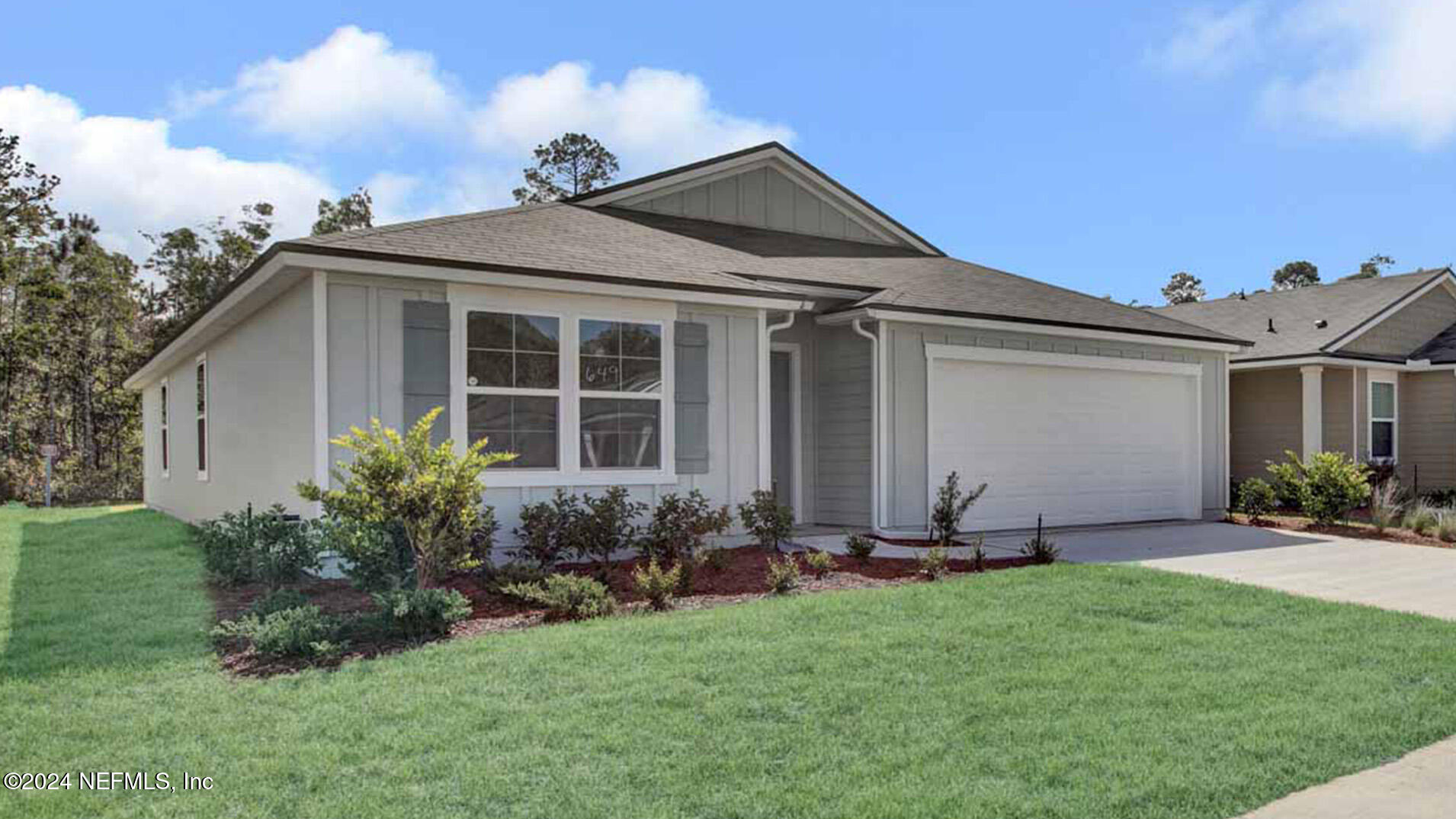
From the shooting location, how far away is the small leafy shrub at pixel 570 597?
6.88 m

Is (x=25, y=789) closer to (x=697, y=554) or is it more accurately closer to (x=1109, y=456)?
(x=697, y=554)

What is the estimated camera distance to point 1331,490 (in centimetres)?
1331

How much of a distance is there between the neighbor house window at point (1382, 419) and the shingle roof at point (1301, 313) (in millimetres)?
1411

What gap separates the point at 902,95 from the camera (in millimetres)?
14844

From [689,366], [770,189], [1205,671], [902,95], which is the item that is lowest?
[1205,671]

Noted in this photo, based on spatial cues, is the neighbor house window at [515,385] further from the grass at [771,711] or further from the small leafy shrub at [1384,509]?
the small leafy shrub at [1384,509]

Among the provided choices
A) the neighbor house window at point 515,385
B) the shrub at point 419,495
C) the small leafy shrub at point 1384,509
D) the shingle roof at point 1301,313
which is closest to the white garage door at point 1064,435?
the small leafy shrub at point 1384,509

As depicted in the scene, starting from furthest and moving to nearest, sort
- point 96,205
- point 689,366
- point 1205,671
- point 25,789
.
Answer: point 96,205
point 689,366
point 1205,671
point 25,789

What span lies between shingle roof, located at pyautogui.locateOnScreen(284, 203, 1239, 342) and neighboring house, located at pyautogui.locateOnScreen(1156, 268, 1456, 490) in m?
3.56

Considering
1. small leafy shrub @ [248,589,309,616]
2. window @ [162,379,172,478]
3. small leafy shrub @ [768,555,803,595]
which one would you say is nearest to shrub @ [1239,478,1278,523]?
small leafy shrub @ [768,555,803,595]

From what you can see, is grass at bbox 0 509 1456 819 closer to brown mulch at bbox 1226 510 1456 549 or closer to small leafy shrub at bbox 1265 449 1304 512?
brown mulch at bbox 1226 510 1456 549

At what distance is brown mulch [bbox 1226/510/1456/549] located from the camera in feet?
40.3

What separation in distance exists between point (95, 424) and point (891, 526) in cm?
2452

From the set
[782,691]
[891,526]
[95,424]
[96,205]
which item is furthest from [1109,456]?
[96,205]
